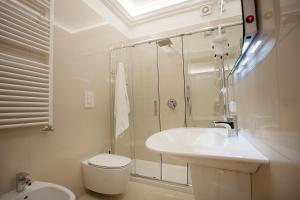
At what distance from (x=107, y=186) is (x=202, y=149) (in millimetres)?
1197

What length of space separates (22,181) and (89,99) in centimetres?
99

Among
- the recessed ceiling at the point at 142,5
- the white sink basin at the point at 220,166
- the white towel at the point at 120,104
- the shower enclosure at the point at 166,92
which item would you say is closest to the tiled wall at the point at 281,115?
the white sink basin at the point at 220,166

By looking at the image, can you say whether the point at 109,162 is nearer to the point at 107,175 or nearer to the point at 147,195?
the point at 107,175

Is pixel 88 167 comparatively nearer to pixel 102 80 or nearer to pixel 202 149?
pixel 102 80

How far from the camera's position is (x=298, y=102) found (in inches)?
16.2

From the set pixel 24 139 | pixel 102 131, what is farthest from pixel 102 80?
pixel 24 139

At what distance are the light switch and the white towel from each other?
1.00ft

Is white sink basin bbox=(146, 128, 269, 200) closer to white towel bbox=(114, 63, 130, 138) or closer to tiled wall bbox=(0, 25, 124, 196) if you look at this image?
tiled wall bbox=(0, 25, 124, 196)

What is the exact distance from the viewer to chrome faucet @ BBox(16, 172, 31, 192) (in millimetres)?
1090

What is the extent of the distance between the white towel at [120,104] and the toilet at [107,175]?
1.56 feet

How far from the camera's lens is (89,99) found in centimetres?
188

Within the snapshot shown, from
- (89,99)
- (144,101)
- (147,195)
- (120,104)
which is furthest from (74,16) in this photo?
(147,195)

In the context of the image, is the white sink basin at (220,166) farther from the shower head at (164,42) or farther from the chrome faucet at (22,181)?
the shower head at (164,42)

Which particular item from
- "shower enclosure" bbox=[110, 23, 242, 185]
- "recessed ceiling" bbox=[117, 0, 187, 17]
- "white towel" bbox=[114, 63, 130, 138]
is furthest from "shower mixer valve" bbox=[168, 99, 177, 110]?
"recessed ceiling" bbox=[117, 0, 187, 17]
